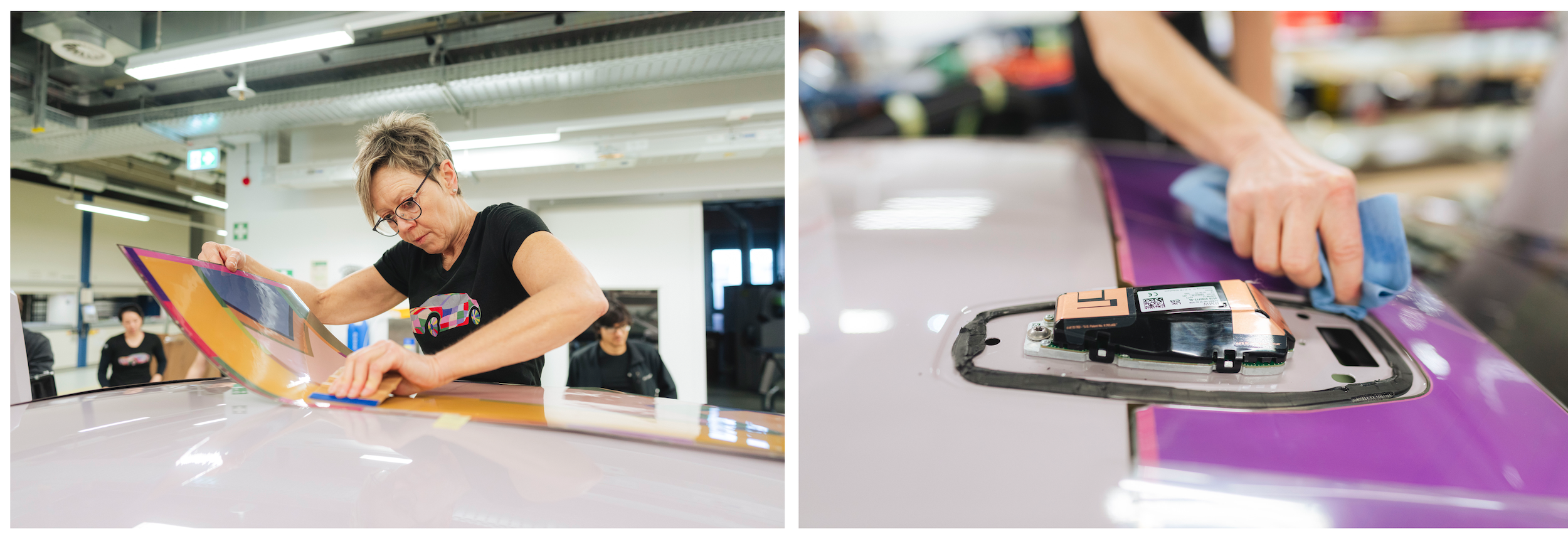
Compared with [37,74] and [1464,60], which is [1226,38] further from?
[37,74]

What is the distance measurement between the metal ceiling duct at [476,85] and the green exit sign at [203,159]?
0.05 metres

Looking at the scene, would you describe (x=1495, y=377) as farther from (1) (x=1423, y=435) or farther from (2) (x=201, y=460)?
(2) (x=201, y=460)

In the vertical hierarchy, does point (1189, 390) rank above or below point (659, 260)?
below

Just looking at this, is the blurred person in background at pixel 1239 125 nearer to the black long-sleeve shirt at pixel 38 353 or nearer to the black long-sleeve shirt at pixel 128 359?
the black long-sleeve shirt at pixel 38 353

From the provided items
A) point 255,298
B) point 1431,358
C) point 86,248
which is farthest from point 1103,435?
point 86,248

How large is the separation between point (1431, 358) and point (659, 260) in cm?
157

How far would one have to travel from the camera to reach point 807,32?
3.14ft

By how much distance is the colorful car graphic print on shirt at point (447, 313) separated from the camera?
0.63 metres

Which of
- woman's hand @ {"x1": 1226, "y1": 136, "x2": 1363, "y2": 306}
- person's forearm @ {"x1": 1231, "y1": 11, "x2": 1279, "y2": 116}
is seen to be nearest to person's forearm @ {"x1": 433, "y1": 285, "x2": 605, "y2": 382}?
woman's hand @ {"x1": 1226, "y1": 136, "x2": 1363, "y2": 306}

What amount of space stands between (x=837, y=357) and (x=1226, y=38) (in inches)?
35.3

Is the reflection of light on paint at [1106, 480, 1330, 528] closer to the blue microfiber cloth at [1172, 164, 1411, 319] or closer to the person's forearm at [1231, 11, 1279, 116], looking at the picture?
the blue microfiber cloth at [1172, 164, 1411, 319]

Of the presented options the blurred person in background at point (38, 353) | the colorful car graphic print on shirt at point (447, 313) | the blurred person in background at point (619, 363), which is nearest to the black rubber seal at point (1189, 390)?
the colorful car graphic print on shirt at point (447, 313)

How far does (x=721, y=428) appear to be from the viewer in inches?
18.2
